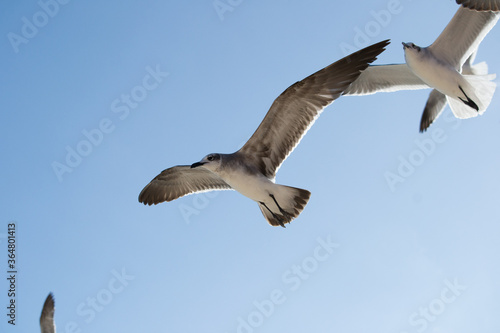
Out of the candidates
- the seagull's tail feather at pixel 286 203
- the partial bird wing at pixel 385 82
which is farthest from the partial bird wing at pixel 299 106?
the partial bird wing at pixel 385 82

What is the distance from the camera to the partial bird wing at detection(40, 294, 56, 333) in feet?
28.1

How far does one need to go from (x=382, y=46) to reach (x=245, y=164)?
214cm

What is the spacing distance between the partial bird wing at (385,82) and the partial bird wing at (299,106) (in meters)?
2.65

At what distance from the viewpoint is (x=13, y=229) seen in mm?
9352

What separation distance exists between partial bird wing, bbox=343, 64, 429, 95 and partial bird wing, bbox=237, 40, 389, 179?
2652mm

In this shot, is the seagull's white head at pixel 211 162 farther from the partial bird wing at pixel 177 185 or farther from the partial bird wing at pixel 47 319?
the partial bird wing at pixel 47 319

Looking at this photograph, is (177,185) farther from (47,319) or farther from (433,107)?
(433,107)

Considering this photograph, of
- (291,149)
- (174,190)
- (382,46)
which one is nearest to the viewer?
(382,46)

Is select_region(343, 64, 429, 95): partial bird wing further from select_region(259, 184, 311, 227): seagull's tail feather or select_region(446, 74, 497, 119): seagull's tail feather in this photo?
select_region(259, 184, 311, 227): seagull's tail feather

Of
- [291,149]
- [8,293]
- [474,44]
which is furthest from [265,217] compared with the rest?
[8,293]

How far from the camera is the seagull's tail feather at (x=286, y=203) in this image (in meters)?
6.32

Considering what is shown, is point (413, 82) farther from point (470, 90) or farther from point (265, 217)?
point (265, 217)

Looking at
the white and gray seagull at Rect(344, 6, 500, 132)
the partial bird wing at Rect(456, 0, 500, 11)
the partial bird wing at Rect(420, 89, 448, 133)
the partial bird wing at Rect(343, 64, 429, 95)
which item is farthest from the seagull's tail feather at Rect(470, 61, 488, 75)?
the partial bird wing at Rect(456, 0, 500, 11)

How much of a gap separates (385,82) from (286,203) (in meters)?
3.78
